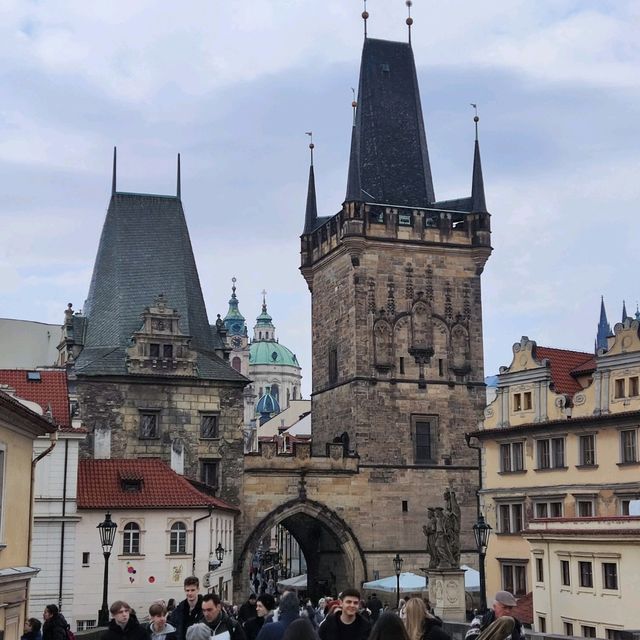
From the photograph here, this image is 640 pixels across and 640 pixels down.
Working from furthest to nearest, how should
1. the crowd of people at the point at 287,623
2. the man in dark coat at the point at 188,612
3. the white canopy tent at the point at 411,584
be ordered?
the white canopy tent at the point at 411,584 < the man in dark coat at the point at 188,612 < the crowd of people at the point at 287,623

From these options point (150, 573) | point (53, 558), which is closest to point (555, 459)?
point (150, 573)

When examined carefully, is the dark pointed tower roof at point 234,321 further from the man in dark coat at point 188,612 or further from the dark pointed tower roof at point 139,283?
the man in dark coat at point 188,612

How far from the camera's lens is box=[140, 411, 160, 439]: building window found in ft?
150

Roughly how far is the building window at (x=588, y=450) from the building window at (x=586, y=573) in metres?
7.15

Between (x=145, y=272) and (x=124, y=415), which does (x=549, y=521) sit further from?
(x=145, y=272)

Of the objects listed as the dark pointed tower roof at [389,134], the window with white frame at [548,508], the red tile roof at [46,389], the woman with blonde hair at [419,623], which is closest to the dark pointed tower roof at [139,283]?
the dark pointed tower roof at [389,134]

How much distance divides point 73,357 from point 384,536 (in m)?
14.1

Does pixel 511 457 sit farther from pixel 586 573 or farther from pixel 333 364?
pixel 333 364

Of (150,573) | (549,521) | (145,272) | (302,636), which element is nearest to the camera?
(302,636)

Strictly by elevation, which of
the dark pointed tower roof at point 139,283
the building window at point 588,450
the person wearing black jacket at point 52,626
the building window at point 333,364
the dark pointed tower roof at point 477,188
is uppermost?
the dark pointed tower roof at point 477,188

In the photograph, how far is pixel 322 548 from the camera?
50.8 metres

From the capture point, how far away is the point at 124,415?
45438mm

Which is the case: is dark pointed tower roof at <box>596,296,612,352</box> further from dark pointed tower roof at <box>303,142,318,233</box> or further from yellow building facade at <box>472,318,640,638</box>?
yellow building facade at <box>472,318,640,638</box>

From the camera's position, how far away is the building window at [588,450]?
34.8m
